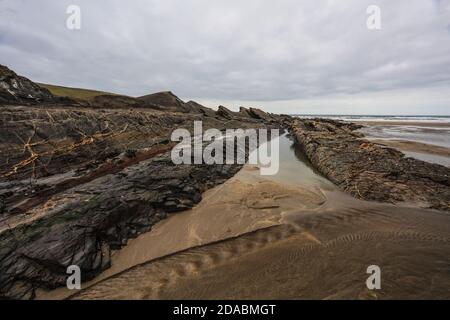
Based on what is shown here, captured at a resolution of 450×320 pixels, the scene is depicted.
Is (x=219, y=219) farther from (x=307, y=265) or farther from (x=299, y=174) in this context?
(x=299, y=174)

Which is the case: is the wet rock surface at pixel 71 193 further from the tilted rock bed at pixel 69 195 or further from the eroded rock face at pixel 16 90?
the eroded rock face at pixel 16 90

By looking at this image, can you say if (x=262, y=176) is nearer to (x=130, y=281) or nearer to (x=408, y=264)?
(x=408, y=264)

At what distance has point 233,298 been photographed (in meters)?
3.45

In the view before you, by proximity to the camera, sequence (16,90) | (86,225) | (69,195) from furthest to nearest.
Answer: (16,90)
(69,195)
(86,225)

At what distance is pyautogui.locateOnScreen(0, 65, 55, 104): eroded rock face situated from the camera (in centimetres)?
1710

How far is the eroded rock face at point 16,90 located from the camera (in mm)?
17098

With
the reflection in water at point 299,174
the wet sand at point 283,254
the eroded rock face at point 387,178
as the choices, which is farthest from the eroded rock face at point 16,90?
the eroded rock face at point 387,178

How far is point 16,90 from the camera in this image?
1869 cm

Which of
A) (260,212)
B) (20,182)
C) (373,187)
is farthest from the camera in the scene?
(373,187)

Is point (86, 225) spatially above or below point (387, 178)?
below

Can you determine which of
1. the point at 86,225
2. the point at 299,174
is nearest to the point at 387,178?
the point at 299,174

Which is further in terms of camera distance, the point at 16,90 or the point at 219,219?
the point at 16,90

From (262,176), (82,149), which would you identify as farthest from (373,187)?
(82,149)
